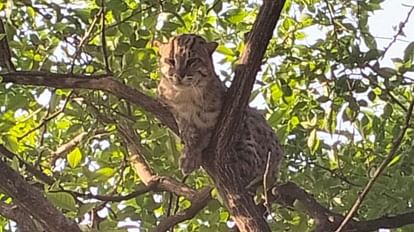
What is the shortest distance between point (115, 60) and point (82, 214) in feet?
2.67

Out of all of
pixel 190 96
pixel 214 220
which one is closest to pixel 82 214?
pixel 214 220

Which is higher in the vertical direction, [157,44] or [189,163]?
[157,44]

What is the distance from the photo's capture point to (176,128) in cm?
391

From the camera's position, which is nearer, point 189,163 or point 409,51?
point 409,51

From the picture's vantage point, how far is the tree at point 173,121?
11.5ft

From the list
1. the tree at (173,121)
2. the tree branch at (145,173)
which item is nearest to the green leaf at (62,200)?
the tree at (173,121)

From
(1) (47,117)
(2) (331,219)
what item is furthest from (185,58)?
(2) (331,219)

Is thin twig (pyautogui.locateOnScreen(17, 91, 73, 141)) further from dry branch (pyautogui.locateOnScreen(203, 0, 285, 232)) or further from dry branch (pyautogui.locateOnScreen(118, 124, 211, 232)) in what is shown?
dry branch (pyautogui.locateOnScreen(203, 0, 285, 232))

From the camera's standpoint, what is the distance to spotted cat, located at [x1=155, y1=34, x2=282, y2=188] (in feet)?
14.4

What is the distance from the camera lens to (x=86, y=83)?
357 centimetres

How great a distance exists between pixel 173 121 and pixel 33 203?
806 millimetres

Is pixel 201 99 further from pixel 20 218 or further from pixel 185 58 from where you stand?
pixel 20 218

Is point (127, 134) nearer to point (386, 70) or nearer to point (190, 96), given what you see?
point (190, 96)

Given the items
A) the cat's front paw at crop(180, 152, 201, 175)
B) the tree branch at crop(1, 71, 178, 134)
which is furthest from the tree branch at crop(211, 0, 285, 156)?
the cat's front paw at crop(180, 152, 201, 175)
